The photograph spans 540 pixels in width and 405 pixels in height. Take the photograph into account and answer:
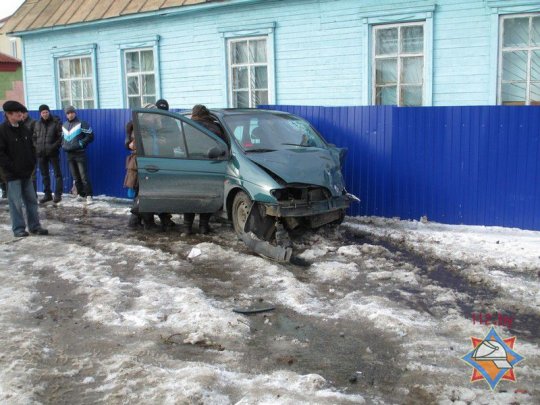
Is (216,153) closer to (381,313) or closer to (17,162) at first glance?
(17,162)

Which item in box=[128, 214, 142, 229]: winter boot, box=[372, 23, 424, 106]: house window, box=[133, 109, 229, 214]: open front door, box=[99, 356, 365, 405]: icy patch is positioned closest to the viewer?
box=[99, 356, 365, 405]: icy patch

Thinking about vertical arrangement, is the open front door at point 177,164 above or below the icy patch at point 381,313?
above

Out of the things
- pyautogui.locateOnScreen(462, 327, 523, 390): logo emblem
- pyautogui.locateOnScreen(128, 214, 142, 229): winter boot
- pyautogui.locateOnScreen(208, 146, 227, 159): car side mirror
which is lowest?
pyautogui.locateOnScreen(462, 327, 523, 390): logo emblem

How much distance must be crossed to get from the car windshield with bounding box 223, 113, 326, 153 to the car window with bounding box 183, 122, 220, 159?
1.19ft

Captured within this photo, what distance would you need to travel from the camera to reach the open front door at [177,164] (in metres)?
7.77

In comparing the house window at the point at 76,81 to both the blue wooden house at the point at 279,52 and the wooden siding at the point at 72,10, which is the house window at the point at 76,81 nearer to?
the blue wooden house at the point at 279,52

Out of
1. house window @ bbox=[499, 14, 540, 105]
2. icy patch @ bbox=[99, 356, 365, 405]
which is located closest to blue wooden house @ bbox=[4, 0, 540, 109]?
house window @ bbox=[499, 14, 540, 105]

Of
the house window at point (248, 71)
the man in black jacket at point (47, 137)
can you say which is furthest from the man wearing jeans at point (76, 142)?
the house window at point (248, 71)

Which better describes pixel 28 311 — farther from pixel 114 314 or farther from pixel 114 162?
pixel 114 162

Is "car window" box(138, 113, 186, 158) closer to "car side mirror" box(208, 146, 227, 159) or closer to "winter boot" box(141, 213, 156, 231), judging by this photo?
"car side mirror" box(208, 146, 227, 159)

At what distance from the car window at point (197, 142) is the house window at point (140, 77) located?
23.8 ft

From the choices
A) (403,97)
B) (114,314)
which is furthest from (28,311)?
(403,97)

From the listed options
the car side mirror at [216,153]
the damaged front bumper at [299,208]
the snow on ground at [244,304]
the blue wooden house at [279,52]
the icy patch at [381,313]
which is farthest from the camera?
the blue wooden house at [279,52]

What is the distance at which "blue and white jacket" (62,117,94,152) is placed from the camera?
11055 millimetres
